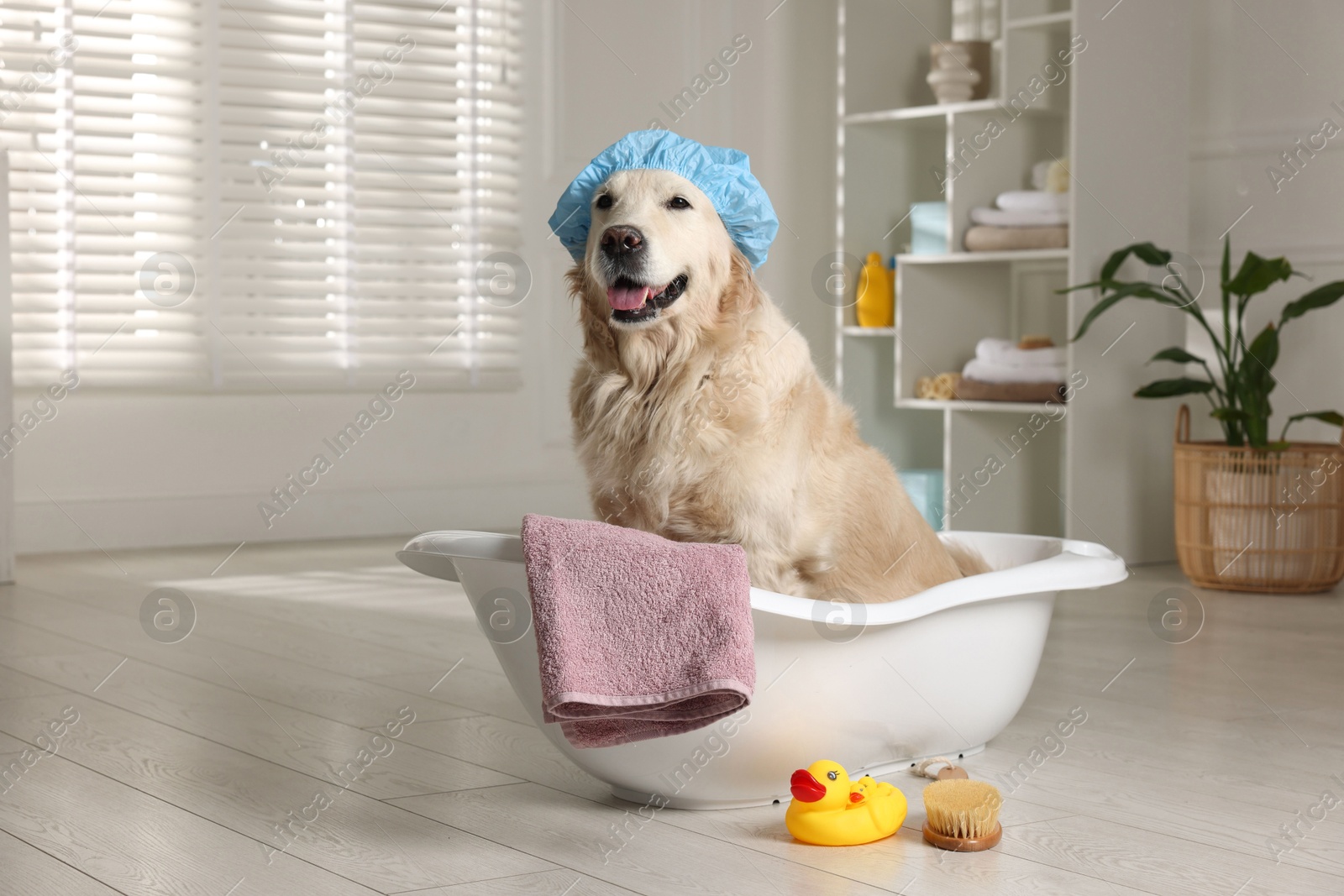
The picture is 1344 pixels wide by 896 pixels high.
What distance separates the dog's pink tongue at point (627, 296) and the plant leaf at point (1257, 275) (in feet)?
8.10

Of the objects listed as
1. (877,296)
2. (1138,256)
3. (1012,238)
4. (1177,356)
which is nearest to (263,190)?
(877,296)

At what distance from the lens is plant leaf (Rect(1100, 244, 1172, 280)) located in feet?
13.1

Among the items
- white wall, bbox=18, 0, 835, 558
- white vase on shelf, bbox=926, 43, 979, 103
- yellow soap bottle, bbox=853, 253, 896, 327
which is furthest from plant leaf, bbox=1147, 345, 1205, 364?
white wall, bbox=18, 0, 835, 558

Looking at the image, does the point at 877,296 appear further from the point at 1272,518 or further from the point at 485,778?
the point at 485,778

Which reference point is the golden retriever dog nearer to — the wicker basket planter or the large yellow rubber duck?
the large yellow rubber duck

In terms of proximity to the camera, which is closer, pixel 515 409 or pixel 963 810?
pixel 963 810

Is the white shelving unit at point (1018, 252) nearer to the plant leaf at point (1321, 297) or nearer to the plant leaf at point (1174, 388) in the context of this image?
the plant leaf at point (1174, 388)

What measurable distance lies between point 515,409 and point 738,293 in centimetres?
325

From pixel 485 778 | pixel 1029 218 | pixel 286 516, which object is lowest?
pixel 485 778

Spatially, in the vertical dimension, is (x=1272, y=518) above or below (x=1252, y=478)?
below

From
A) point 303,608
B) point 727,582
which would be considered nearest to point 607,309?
point 727,582

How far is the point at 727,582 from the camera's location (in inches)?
63.4

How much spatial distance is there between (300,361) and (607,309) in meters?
3.06

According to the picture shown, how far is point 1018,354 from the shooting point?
4.38 metres
